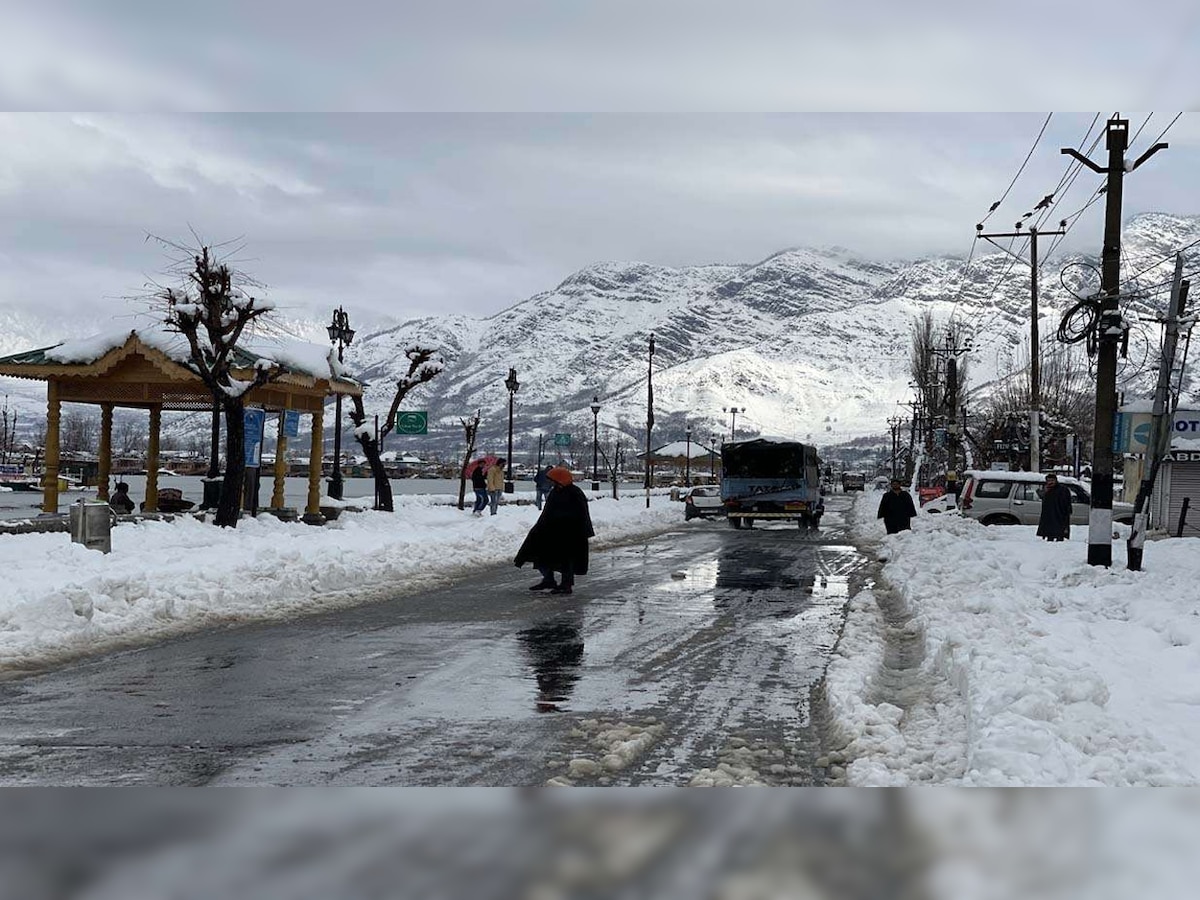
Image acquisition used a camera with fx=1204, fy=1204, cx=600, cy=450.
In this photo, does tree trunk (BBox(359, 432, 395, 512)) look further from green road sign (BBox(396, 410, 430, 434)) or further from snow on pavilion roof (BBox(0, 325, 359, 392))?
snow on pavilion roof (BBox(0, 325, 359, 392))

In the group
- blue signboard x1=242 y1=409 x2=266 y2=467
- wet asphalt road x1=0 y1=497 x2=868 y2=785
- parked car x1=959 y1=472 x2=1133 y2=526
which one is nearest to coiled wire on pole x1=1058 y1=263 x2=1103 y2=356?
wet asphalt road x1=0 y1=497 x2=868 y2=785

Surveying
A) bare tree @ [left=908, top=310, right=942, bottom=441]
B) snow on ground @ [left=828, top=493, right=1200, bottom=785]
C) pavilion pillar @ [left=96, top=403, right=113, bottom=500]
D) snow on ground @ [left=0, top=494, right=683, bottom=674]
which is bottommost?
snow on ground @ [left=0, top=494, right=683, bottom=674]

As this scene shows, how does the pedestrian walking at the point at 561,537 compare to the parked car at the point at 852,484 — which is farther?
the parked car at the point at 852,484

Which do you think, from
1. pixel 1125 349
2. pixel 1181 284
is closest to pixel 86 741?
pixel 1181 284

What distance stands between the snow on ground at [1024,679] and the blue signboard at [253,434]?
53.0ft

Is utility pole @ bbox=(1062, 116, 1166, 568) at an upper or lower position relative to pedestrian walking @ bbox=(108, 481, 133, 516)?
upper

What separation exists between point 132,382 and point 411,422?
8.79 meters

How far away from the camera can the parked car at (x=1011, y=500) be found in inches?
1396

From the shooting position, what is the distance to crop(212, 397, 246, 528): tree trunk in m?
25.1

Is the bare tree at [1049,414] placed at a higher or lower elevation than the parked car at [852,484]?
higher

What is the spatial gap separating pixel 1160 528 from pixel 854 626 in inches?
992

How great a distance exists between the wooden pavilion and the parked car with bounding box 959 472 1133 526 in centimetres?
1884

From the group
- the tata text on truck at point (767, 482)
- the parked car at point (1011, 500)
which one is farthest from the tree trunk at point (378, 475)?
the parked car at point (1011, 500)

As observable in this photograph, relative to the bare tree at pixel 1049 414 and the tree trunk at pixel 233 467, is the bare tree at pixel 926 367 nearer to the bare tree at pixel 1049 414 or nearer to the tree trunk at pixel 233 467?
the bare tree at pixel 1049 414
